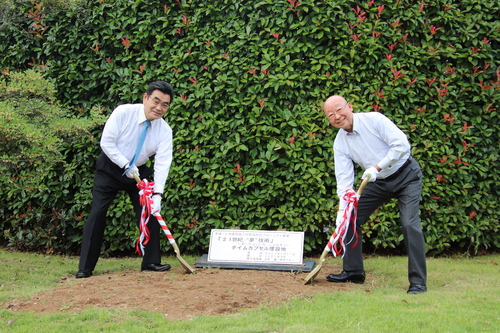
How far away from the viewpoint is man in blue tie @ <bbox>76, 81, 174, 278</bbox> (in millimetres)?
5137

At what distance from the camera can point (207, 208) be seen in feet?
20.5

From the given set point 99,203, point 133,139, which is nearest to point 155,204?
point 99,203

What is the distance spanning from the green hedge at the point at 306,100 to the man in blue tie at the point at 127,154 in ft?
2.74

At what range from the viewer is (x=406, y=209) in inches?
183

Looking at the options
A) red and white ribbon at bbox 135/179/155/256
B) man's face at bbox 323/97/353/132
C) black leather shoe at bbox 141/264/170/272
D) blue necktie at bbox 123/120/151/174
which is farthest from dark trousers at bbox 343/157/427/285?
blue necktie at bbox 123/120/151/174

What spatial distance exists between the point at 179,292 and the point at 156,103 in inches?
76.6

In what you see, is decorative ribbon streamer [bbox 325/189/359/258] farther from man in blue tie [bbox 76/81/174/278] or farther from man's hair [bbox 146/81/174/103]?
man's hair [bbox 146/81/174/103]

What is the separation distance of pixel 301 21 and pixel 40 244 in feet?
14.9

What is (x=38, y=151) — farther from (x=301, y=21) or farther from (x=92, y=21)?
(x=301, y=21)

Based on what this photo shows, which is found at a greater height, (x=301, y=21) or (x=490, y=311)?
(x=301, y=21)

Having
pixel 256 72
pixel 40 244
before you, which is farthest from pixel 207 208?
pixel 40 244

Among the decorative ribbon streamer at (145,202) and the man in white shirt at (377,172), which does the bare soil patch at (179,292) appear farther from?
the man in white shirt at (377,172)

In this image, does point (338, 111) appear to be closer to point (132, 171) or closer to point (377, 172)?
point (377, 172)

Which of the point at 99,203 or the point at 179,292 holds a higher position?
the point at 99,203
